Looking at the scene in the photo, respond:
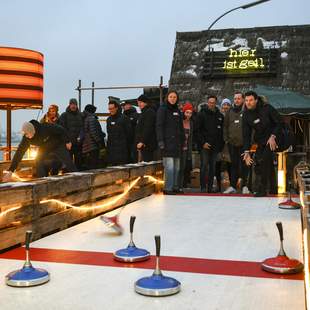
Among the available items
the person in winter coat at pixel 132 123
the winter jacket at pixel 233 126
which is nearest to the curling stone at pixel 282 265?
the winter jacket at pixel 233 126

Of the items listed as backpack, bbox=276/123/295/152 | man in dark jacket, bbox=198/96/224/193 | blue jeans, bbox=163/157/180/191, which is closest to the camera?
backpack, bbox=276/123/295/152

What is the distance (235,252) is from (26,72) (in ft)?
13.7

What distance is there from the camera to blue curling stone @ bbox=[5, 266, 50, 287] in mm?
3172

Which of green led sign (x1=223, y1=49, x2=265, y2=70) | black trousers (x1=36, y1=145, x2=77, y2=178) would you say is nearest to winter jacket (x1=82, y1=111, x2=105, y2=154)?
black trousers (x1=36, y1=145, x2=77, y2=178)

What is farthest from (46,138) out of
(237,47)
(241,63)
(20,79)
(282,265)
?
(237,47)

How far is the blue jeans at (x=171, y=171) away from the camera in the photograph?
7812 mm

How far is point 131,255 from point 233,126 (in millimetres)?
4752

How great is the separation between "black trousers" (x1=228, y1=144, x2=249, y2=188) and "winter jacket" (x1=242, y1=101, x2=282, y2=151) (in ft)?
2.71

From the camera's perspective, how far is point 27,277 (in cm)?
321

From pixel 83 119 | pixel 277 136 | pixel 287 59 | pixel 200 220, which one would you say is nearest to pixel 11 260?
pixel 200 220

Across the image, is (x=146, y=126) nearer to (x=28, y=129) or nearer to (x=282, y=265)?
(x=28, y=129)

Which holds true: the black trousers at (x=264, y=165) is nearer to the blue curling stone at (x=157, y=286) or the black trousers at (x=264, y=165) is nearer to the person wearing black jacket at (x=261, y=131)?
the person wearing black jacket at (x=261, y=131)

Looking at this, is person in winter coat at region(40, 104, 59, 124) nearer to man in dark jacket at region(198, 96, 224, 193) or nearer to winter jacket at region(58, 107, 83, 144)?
winter jacket at region(58, 107, 83, 144)

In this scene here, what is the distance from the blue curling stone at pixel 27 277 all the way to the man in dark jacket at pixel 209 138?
17.8 ft
